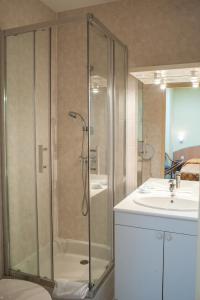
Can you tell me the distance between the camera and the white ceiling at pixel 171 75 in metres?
2.39

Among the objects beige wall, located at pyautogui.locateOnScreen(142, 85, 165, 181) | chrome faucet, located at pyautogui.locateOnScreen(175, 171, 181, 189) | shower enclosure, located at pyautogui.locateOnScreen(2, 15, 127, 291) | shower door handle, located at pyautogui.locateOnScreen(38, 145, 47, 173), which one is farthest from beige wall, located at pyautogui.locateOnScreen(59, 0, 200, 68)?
shower door handle, located at pyautogui.locateOnScreen(38, 145, 47, 173)

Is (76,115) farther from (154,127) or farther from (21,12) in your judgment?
(21,12)

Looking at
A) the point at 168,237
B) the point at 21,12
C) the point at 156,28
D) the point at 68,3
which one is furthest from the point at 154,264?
the point at 68,3

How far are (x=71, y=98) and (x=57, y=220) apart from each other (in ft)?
4.58

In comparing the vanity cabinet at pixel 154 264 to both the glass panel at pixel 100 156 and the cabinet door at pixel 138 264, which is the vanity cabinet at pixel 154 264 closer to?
the cabinet door at pixel 138 264

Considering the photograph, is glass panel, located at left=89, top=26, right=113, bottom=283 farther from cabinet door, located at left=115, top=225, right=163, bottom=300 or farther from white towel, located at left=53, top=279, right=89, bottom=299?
cabinet door, located at left=115, top=225, right=163, bottom=300

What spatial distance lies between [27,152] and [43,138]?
0.98 feet

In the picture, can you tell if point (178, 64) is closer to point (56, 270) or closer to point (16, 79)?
point (16, 79)

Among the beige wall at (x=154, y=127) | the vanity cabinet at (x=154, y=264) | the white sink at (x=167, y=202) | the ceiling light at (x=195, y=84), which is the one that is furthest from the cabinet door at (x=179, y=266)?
the ceiling light at (x=195, y=84)

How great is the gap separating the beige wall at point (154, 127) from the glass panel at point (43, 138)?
3.13 ft

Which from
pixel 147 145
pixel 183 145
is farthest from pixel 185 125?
pixel 147 145

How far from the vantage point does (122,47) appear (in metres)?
2.63

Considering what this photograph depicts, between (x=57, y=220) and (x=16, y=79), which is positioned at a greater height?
(x=16, y=79)

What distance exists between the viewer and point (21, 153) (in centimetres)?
246
